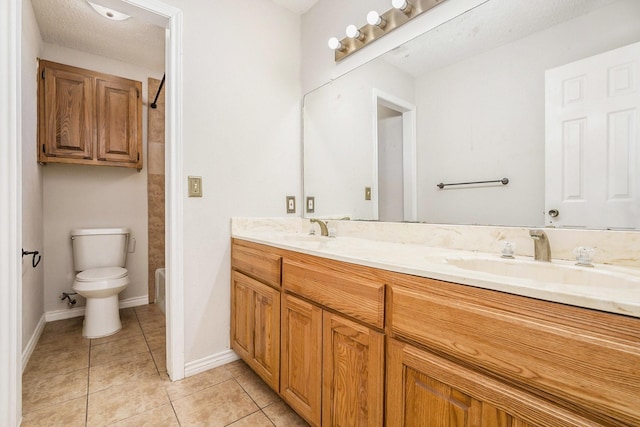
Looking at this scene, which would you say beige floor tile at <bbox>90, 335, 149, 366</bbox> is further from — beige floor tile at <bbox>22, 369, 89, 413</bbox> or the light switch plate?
the light switch plate

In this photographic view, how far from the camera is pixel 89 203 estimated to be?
2.62 metres

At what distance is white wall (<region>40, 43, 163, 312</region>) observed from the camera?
246 cm

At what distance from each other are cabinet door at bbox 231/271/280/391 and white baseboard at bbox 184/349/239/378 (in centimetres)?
7

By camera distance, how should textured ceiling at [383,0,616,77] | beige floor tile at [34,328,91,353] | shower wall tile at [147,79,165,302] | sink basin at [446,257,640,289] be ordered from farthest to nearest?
1. shower wall tile at [147,79,165,302]
2. beige floor tile at [34,328,91,353]
3. textured ceiling at [383,0,616,77]
4. sink basin at [446,257,640,289]

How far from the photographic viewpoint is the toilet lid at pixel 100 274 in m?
2.16

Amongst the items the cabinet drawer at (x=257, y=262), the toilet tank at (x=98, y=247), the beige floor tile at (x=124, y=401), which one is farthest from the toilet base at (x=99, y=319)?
the cabinet drawer at (x=257, y=262)

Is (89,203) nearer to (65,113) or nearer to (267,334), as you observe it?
(65,113)

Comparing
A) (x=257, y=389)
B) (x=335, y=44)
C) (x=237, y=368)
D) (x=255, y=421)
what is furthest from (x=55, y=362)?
(x=335, y=44)

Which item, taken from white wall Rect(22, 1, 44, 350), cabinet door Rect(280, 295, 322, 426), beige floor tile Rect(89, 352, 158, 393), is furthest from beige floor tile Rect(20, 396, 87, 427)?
Result: cabinet door Rect(280, 295, 322, 426)

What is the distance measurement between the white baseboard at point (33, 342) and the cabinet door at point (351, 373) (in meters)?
1.93

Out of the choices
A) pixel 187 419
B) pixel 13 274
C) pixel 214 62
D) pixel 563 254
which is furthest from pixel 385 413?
pixel 214 62

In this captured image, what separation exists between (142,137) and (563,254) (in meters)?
3.24

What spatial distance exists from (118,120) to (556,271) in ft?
10.5

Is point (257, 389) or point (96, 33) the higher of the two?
point (96, 33)
